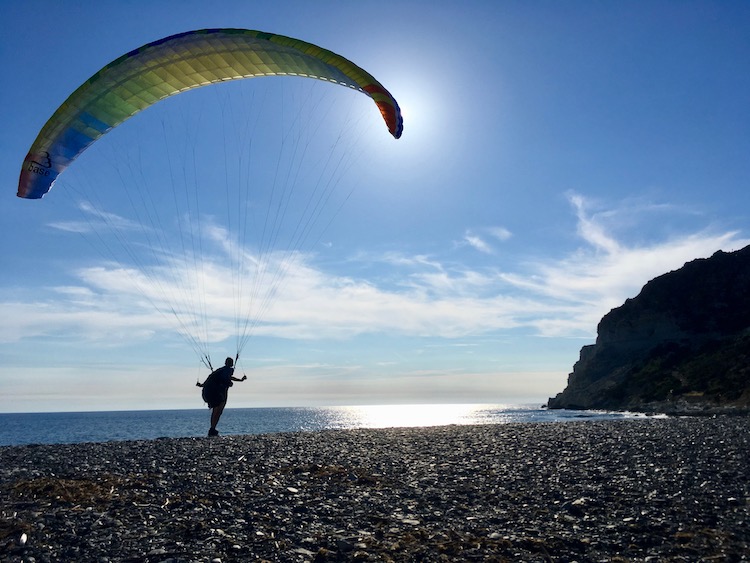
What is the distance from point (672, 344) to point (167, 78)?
85735 mm

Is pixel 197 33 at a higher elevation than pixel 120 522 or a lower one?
higher

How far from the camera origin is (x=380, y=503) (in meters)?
9.14

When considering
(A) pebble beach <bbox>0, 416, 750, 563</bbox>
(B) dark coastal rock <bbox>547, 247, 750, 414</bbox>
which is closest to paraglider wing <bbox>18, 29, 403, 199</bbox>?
(A) pebble beach <bbox>0, 416, 750, 563</bbox>

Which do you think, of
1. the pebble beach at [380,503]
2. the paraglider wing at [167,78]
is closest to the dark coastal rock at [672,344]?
the pebble beach at [380,503]

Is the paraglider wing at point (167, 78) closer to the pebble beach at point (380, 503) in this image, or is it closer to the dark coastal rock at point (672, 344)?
the pebble beach at point (380, 503)

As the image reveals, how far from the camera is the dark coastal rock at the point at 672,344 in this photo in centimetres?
6256

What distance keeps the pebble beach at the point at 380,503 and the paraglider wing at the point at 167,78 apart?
899cm

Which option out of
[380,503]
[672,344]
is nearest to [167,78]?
[380,503]

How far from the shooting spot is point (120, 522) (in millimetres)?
8047

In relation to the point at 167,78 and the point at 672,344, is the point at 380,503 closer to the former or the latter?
the point at 167,78

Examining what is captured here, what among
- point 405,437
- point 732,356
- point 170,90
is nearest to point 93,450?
point 405,437

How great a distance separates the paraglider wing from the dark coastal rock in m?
55.1

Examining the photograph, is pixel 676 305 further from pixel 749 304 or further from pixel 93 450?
pixel 93 450

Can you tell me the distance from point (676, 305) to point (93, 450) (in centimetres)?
9222
